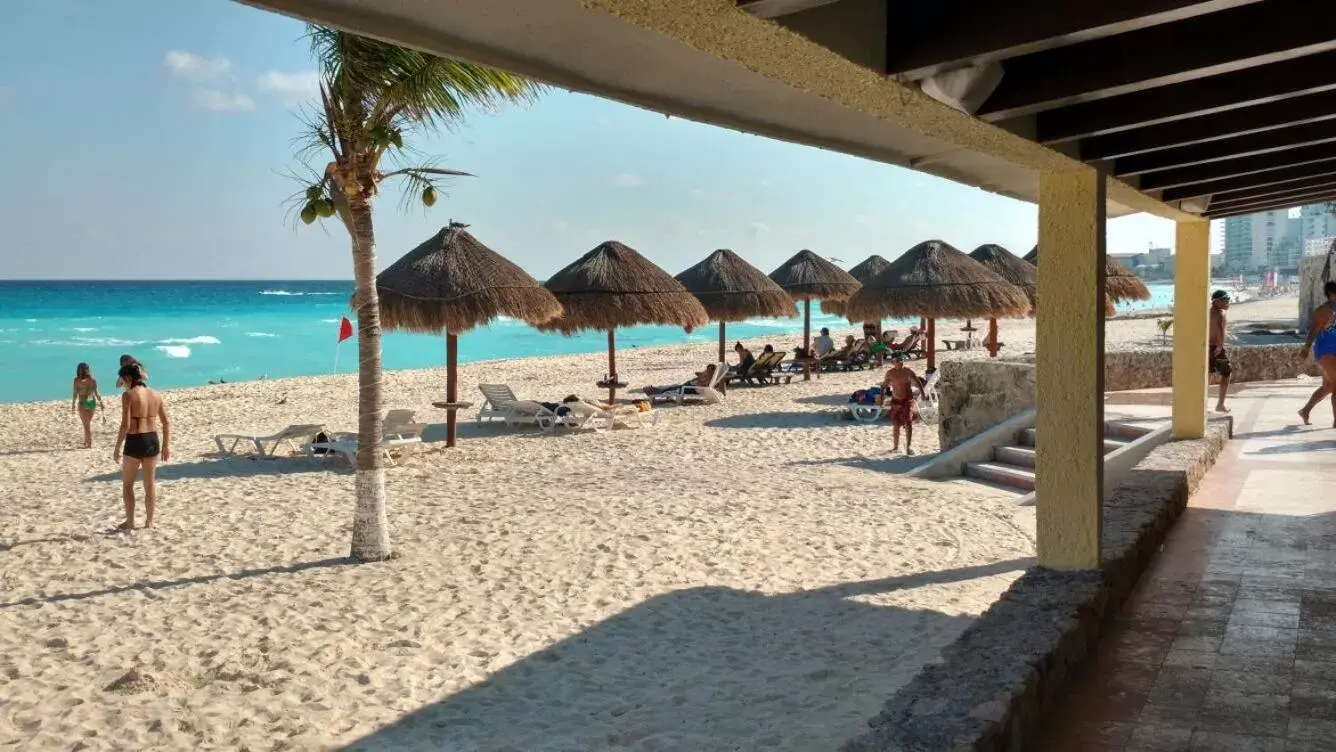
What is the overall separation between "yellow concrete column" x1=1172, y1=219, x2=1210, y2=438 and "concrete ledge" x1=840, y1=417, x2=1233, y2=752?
2.83m

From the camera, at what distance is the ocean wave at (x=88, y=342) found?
155 ft

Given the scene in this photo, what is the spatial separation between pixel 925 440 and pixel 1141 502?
6251 millimetres

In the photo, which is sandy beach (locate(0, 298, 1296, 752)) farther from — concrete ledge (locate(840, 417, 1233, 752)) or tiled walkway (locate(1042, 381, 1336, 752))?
tiled walkway (locate(1042, 381, 1336, 752))

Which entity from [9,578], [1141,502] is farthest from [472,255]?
[1141,502]

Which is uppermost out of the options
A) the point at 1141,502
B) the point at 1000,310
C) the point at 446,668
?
the point at 1000,310

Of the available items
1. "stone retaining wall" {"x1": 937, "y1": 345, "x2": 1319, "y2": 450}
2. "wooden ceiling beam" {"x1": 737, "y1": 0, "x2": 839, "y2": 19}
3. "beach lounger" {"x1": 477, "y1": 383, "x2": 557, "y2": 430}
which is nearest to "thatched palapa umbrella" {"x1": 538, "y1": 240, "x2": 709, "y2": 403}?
"beach lounger" {"x1": 477, "y1": 383, "x2": 557, "y2": 430}

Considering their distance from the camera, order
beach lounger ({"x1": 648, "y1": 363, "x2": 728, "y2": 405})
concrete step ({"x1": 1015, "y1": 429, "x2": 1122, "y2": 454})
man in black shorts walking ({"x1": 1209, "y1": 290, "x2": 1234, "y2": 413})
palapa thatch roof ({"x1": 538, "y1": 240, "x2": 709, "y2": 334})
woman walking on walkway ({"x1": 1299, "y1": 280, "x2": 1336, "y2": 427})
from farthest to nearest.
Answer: beach lounger ({"x1": 648, "y1": 363, "x2": 728, "y2": 405})
palapa thatch roof ({"x1": 538, "y1": 240, "x2": 709, "y2": 334})
man in black shorts walking ({"x1": 1209, "y1": 290, "x2": 1234, "y2": 413})
concrete step ({"x1": 1015, "y1": 429, "x2": 1122, "y2": 454})
woman walking on walkway ({"x1": 1299, "y1": 280, "x2": 1336, "y2": 427})

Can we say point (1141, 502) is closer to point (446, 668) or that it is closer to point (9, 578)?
point (446, 668)

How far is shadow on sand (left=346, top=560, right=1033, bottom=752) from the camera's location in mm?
3824

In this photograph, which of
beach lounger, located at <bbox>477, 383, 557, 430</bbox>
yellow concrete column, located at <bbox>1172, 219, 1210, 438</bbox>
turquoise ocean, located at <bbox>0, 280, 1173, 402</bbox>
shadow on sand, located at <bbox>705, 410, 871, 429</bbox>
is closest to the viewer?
yellow concrete column, located at <bbox>1172, 219, 1210, 438</bbox>

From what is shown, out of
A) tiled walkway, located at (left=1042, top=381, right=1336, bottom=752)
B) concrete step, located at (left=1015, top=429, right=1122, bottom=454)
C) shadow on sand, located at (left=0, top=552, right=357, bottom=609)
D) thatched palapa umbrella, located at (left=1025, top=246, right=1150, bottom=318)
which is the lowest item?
shadow on sand, located at (left=0, top=552, right=357, bottom=609)

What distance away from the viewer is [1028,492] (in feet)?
26.7

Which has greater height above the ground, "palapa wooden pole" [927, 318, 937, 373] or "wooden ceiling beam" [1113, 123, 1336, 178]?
"wooden ceiling beam" [1113, 123, 1336, 178]

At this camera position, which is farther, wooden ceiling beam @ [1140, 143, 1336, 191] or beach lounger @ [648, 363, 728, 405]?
beach lounger @ [648, 363, 728, 405]
